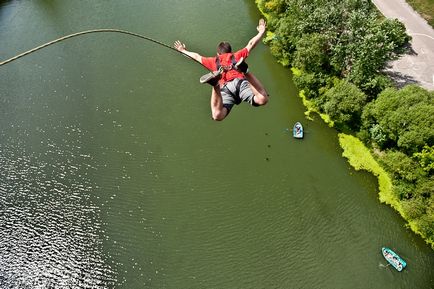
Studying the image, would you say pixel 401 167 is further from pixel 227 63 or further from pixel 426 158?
pixel 227 63

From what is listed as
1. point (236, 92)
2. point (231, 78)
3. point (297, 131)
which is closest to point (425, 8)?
point (297, 131)

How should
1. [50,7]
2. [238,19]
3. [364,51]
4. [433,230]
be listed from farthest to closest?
1. [50,7]
2. [238,19]
3. [364,51]
4. [433,230]

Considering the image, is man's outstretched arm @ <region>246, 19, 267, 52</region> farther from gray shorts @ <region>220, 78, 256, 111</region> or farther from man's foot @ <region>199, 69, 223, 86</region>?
man's foot @ <region>199, 69, 223, 86</region>

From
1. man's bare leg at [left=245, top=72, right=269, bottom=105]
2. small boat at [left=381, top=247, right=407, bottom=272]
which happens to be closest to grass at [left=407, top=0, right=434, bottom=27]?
small boat at [left=381, top=247, right=407, bottom=272]

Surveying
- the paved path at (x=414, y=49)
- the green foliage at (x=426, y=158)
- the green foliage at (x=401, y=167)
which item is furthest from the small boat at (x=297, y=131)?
the paved path at (x=414, y=49)

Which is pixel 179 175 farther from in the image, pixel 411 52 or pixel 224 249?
pixel 411 52

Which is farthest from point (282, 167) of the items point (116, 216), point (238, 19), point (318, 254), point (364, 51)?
point (238, 19)

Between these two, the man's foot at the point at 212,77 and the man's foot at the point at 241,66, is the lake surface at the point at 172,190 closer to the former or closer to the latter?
the man's foot at the point at 241,66

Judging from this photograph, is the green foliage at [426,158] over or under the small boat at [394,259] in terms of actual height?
over
